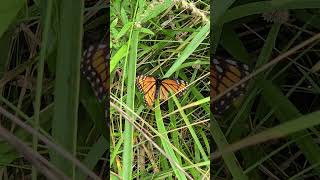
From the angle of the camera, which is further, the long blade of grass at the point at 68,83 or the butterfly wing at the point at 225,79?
the butterfly wing at the point at 225,79

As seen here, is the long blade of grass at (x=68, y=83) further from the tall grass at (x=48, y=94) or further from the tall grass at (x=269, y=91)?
the tall grass at (x=269, y=91)

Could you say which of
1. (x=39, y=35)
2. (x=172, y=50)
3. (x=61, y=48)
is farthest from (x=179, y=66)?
(x=39, y=35)

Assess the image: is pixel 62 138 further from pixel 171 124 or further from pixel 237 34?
pixel 237 34

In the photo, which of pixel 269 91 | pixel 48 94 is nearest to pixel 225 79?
pixel 269 91

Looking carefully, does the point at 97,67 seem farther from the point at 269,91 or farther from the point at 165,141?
the point at 269,91

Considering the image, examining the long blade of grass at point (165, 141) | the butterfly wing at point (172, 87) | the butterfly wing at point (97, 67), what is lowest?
the long blade of grass at point (165, 141)

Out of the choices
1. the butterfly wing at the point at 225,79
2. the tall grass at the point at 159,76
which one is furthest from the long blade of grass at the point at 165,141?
the butterfly wing at the point at 225,79
